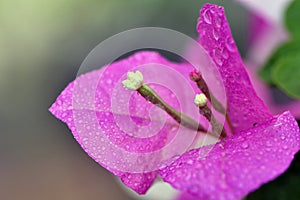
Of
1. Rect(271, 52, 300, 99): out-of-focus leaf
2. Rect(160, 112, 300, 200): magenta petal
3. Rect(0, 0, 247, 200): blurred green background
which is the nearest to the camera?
Rect(160, 112, 300, 200): magenta petal

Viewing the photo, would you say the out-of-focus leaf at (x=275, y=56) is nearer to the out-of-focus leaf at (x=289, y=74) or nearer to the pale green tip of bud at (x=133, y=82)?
the out-of-focus leaf at (x=289, y=74)

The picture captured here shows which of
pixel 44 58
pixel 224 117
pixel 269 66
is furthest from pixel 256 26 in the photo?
pixel 44 58

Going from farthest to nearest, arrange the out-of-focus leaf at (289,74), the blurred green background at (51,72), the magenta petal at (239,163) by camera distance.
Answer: the blurred green background at (51,72), the out-of-focus leaf at (289,74), the magenta petal at (239,163)

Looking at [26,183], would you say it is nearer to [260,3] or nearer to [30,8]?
[30,8]

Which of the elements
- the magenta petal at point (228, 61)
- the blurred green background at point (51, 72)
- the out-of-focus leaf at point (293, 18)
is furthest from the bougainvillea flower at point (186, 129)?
the blurred green background at point (51, 72)

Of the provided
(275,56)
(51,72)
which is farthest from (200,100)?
(51,72)

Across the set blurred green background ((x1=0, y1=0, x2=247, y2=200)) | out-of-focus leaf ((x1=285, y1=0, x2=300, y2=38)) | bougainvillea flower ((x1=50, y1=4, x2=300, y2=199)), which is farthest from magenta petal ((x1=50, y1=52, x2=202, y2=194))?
blurred green background ((x1=0, y1=0, x2=247, y2=200))

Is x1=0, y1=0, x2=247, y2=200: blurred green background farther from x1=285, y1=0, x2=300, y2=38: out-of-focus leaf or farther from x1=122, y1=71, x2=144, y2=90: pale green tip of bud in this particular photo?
x1=122, y1=71, x2=144, y2=90: pale green tip of bud

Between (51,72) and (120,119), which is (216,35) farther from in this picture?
(51,72)
